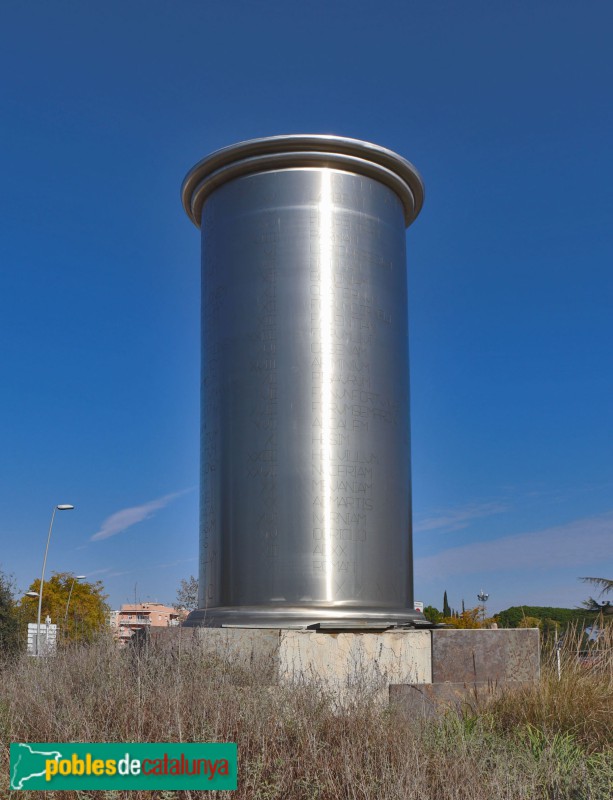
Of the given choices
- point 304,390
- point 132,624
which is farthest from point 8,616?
point 304,390

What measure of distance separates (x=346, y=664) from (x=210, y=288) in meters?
4.13

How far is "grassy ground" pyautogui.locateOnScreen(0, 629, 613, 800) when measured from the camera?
4512 mm

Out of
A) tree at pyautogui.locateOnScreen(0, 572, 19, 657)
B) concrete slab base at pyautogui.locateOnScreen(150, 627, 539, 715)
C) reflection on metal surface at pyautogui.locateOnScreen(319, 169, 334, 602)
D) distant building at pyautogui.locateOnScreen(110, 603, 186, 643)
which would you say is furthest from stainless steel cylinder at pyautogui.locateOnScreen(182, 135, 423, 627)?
tree at pyautogui.locateOnScreen(0, 572, 19, 657)

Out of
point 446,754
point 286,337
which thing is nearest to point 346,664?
point 446,754

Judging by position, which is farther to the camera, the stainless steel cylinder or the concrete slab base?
the stainless steel cylinder

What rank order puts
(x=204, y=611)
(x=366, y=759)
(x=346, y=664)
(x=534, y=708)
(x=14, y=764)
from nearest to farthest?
(x=14, y=764)
(x=366, y=759)
(x=534, y=708)
(x=346, y=664)
(x=204, y=611)

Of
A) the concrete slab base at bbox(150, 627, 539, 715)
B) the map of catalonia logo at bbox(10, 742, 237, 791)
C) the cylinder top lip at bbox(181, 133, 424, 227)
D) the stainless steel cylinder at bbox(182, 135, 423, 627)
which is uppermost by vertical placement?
the cylinder top lip at bbox(181, 133, 424, 227)

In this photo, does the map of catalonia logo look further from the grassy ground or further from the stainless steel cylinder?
the stainless steel cylinder

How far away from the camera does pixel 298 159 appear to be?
8.69m

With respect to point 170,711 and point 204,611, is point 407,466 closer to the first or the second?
point 204,611

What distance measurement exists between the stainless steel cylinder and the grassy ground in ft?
4.61

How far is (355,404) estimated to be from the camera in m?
8.29

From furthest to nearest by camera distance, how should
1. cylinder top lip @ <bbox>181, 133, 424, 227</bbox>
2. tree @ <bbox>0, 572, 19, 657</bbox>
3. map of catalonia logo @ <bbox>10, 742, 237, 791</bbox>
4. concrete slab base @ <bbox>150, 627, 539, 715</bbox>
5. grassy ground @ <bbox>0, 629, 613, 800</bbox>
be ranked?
tree @ <bbox>0, 572, 19, 657</bbox> < cylinder top lip @ <bbox>181, 133, 424, 227</bbox> < concrete slab base @ <bbox>150, 627, 539, 715</bbox> < grassy ground @ <bbox>0, 629, 613, 800</bbox> < map of catalonia logo @ <bbox>10, 742, 237, 791</bbox>

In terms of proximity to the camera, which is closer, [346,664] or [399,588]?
[346,664]
